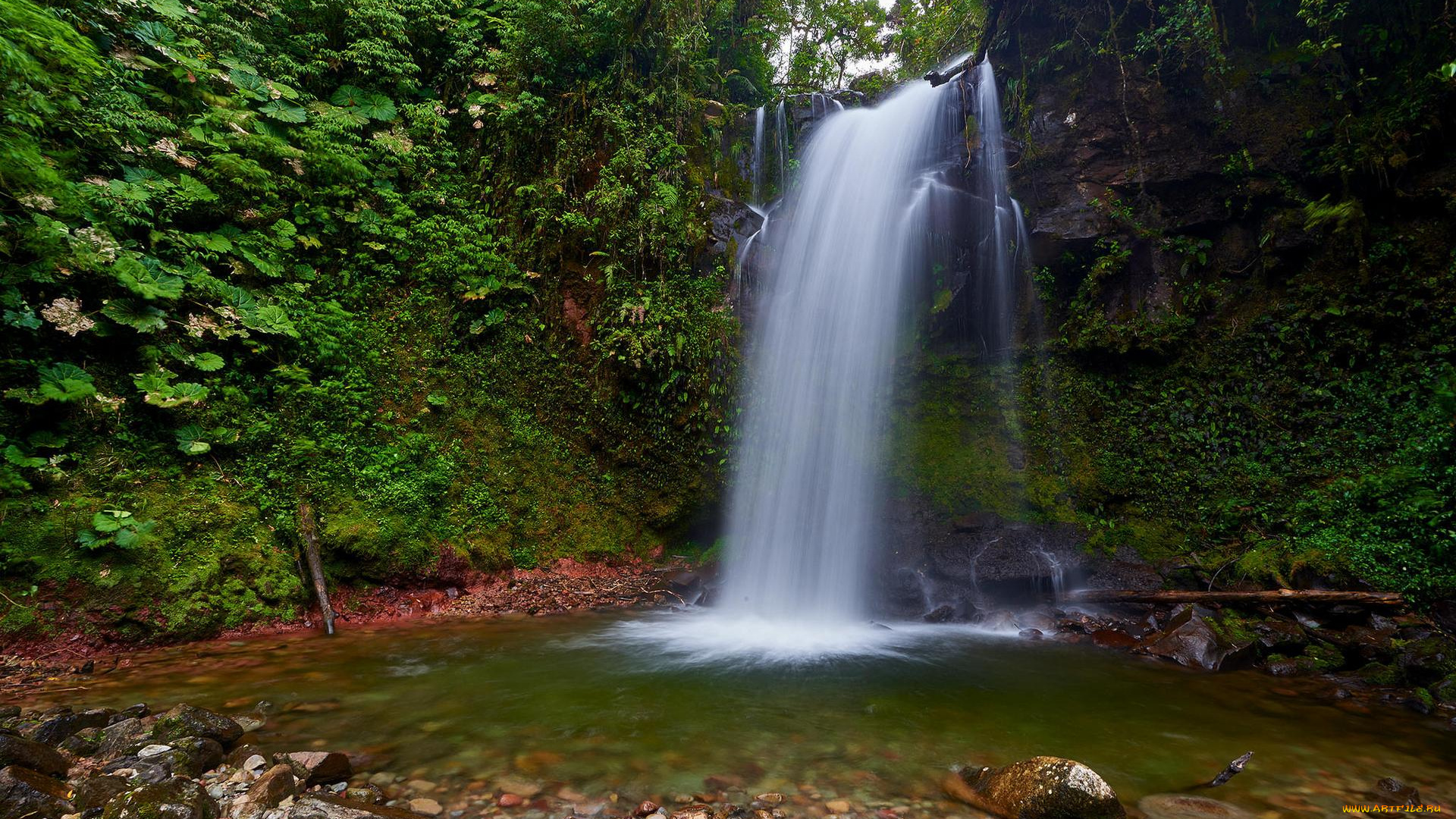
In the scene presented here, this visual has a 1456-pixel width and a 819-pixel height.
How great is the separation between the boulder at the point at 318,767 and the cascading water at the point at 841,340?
5.09m

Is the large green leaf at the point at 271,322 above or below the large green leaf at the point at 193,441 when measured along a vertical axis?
above

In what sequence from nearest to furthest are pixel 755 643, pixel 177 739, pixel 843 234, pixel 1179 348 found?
pixel 177 739 → pixel 755 643 → pixel 1179 348 → pixel 843 234

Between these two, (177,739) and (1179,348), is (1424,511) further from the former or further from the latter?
(177,739)

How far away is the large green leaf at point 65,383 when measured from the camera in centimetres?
492

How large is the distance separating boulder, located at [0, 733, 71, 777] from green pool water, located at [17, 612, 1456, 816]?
2.83 ft

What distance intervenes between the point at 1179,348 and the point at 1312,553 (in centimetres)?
314

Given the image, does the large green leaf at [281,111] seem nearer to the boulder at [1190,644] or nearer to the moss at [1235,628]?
the boulder at [1190,644]

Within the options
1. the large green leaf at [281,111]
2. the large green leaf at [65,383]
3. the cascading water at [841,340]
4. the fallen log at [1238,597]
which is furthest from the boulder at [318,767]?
the large green leaf at [281,111]

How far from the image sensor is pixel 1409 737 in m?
3.85

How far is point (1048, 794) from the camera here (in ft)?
9.10

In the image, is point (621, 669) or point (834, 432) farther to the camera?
point (834, 432)

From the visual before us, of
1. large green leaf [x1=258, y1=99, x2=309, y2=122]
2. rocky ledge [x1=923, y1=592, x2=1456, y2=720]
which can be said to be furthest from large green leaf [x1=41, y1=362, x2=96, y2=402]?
rocky ledge [x1=923, y1=592, x2=1456, y2=720]

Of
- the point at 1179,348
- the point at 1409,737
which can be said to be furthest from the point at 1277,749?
the point at 1179,348

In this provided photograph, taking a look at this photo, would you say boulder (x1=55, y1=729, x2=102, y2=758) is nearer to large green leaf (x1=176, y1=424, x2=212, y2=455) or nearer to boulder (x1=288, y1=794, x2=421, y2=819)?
boulder (x1=288, y1=794, x2=421, y2=819)
